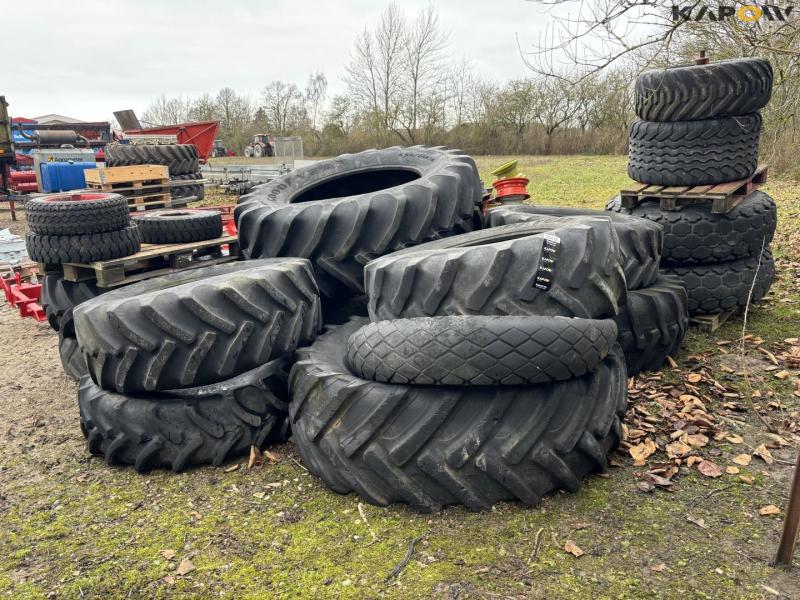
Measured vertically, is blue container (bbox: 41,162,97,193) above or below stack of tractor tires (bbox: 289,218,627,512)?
above

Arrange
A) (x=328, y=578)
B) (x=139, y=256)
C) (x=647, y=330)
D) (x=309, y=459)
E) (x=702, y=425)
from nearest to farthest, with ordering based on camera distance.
A: (x=328, y=578)
(x=309, y=459)
(x=702, y=425)
(x=647, y=330)
(x=139, y=256)

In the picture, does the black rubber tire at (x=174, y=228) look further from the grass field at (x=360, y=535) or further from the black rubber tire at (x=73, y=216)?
the grass field at (x=360, y=535)

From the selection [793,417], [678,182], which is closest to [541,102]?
[678,182]

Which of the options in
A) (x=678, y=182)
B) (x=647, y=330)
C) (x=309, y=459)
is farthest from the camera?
(x=678, y=182)

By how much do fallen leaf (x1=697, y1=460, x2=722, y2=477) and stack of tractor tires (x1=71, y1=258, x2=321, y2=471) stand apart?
2.18 meters

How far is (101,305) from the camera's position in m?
3.27

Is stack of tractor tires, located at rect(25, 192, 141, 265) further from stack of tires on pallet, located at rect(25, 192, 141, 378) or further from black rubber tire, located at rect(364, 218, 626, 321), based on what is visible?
black rubber tire, located at rect(364, 218, 626, 321)

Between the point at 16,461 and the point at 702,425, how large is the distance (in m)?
3.86

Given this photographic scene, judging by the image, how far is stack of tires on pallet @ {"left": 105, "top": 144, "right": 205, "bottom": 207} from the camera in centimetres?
1169

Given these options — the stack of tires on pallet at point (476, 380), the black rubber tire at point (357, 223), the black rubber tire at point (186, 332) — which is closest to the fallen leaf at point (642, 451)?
the stack of tires on pallet at point (476, 380)

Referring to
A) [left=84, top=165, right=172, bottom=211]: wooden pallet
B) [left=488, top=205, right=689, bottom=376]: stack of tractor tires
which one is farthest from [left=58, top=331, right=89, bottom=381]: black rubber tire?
[left=84, top=165, right=172, bottom=211]: wooden pallet

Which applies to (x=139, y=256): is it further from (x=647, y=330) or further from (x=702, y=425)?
(x=702, y=425)

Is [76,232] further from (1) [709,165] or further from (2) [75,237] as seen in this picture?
(1) [709,165]

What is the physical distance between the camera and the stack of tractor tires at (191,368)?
3188 mm
